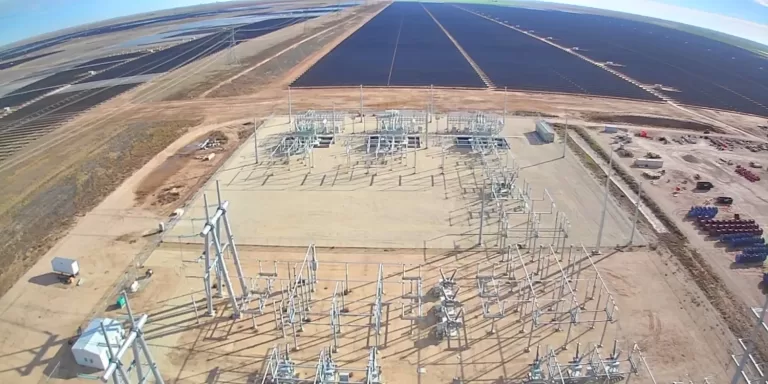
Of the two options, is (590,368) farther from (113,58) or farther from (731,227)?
(113,58)

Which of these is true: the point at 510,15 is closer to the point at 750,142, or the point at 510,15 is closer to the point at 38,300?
the point at 750,142

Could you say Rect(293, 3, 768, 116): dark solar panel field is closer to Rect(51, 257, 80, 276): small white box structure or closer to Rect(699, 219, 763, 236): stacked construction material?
Rect(699, 219, 763, 236): stacked construction material

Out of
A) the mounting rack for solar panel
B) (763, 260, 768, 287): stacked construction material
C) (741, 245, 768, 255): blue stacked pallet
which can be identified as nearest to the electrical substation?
the mounting rack for solar panel

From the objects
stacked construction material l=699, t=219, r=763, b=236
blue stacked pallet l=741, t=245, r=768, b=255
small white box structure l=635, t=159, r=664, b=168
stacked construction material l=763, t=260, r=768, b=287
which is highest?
small white box structure l=635, t=159, r=664, b=168

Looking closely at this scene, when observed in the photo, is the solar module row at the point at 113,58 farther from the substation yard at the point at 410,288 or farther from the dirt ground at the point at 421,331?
the dirt ground at the point at 421,331

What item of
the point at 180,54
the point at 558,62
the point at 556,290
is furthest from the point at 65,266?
the point at 558,62

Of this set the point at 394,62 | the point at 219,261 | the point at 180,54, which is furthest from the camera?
the point at 180,54
